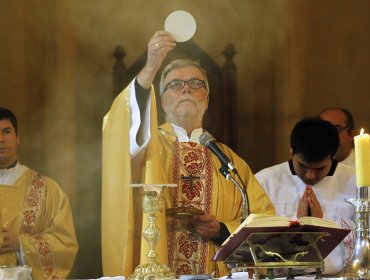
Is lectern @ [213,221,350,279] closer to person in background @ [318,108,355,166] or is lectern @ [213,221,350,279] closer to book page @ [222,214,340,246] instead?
book page @ [222,214,340,246]

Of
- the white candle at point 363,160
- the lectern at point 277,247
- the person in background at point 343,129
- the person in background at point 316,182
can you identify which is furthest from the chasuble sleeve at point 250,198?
the white candle at point 363,160

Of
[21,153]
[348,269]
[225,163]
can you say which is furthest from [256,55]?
[348,269]

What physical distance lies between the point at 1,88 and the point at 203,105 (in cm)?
207

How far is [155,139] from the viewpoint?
5168mm

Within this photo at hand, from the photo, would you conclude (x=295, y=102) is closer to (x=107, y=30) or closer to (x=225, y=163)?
(x=107, y=30)

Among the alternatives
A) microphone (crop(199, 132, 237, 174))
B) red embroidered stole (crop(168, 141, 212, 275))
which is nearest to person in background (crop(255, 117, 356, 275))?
red embroidered stole (crop(168, 141, 212, 275))

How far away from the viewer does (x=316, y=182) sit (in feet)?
→ 19.2

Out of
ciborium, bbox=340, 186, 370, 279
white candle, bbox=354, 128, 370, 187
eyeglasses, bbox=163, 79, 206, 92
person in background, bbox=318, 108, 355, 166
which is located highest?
eyeglasses, bbox=163, 79, 206, 92

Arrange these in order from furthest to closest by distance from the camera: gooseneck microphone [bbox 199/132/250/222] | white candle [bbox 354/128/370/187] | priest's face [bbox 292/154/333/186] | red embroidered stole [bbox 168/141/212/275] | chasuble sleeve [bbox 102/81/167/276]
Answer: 1. priest's face [bbox 292/154/333/186]
2. red embroidered stole [bbox 168/141/212/275]
3. chasuble sleeve [bbox 102/81/167/276]
4. gooseneck microphone [bbox 199/132/250/222]
5. white candle [bbox 354/128/370/187]

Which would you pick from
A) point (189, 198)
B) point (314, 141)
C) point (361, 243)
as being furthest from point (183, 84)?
point (361, 243)

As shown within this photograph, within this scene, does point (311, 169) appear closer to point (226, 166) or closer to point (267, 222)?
point (226, 166)

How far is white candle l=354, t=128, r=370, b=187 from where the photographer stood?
3432mm

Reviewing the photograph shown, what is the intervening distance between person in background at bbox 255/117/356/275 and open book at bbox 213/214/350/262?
1.46 metres

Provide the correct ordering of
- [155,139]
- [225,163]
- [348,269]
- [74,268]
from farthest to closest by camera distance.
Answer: [74,268]
[155,139]
[225,163]
[348,269]
